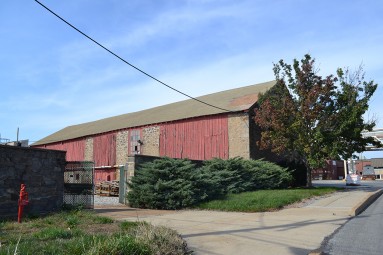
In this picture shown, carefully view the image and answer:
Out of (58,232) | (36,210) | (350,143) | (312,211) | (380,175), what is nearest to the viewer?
(58,232)

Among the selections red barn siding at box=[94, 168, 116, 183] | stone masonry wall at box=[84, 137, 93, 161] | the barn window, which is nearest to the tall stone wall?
red barn siding at box=[94, 168, 116, 183]

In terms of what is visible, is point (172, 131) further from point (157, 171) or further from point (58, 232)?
point (58, 232)

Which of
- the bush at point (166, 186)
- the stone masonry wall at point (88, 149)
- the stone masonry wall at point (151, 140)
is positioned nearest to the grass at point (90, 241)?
the bush at point (166, 186)

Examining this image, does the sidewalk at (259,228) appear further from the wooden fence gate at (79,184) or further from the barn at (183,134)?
the barn at (183,134)

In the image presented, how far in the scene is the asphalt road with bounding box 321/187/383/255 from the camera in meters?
7.75

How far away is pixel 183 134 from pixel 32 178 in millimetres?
20136

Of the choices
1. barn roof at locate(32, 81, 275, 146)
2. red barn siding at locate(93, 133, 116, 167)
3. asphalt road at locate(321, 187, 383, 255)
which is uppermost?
barn roof at locate(32, 81, 275, 146)

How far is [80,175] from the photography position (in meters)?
14.8

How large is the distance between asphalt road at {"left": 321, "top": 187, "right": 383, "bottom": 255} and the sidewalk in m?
0.25

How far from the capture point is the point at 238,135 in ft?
91.8

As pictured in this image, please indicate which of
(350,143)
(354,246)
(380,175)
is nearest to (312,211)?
(354,246)

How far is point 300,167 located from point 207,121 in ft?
26.6

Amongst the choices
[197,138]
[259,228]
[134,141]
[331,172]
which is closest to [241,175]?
[259,228]

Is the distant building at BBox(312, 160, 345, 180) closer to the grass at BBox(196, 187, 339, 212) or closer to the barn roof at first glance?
the barn roof
